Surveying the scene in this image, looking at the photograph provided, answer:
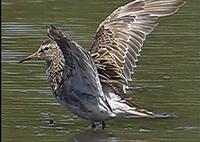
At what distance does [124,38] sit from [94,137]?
1766 mm

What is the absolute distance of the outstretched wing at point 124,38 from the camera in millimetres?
12875

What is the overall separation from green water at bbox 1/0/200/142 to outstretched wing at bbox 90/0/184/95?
1.55 ft

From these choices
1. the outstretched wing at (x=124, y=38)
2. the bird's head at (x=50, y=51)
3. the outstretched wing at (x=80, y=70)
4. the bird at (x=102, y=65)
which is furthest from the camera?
the bird's head at (x=50, y=51)

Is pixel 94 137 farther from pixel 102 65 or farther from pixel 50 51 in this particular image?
pixel 50 51

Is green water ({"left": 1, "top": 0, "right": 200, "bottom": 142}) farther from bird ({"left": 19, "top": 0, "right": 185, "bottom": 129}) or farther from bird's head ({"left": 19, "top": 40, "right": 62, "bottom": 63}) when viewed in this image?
bird's head ({"left": 19, "top": 40, "right": 62, "bottom": 63})

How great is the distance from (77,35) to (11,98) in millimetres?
3800

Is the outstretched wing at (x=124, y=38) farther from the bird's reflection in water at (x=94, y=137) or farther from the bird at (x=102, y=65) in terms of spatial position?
the bird's reflection in water at (x=94, y=137)

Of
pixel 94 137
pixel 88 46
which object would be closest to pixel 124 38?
pixel 94 137

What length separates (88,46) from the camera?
16.2 metres

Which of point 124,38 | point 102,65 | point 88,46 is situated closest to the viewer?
point 102,65

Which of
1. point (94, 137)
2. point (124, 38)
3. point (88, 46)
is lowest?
point (88, 46)

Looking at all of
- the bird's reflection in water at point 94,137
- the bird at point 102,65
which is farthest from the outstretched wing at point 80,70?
the bird's reflection in water at point 94,137

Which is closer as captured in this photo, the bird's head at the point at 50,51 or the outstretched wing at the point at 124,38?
the outstretched wing at the point at 124,38

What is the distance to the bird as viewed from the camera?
11961 mm
